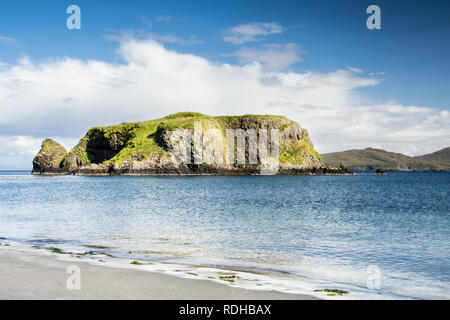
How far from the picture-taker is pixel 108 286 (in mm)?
9398

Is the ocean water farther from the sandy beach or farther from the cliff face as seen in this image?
the cliff face

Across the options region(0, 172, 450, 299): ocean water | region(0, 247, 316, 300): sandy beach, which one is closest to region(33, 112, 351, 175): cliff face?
region(0, 172, 450, 299): ocean water

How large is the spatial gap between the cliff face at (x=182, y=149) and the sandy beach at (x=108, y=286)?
149 meters

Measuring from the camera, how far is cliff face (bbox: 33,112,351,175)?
161 meters

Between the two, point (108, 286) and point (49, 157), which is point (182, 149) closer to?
point (49, 157)

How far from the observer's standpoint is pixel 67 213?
33.5 meters

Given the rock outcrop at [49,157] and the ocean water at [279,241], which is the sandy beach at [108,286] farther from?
the rock outcrop at [49,157]

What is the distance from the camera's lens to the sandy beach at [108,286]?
8.52 m

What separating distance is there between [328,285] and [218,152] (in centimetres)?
15516

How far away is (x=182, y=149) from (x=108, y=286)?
504 ft

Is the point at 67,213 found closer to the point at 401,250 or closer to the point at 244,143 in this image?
Answer: the point at 401,250

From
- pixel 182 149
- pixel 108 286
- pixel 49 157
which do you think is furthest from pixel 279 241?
pixel 49 157
